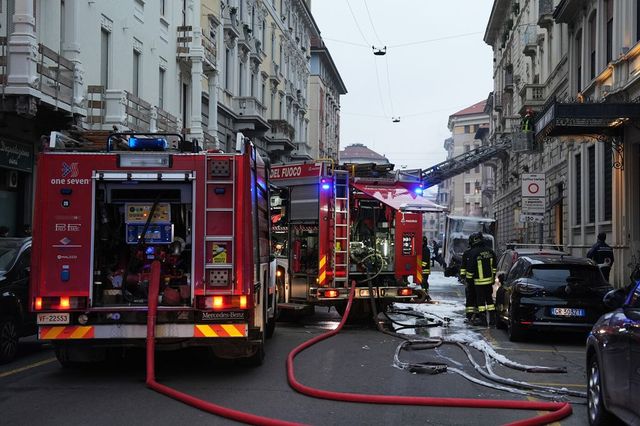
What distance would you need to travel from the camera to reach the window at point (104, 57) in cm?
2067

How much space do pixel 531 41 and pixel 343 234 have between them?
26721 millimetres

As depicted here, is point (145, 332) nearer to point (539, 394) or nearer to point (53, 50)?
point (539, 394)

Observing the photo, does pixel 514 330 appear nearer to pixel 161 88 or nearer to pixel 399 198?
pixel 399 198

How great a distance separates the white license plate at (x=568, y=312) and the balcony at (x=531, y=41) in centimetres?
2731

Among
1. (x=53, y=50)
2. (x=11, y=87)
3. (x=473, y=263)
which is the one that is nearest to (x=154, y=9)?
(x=53, y=50)

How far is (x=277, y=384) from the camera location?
7828 mm

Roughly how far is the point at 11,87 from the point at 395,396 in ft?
37.6

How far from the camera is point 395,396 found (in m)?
7.04

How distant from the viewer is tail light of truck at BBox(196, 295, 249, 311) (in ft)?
25.4

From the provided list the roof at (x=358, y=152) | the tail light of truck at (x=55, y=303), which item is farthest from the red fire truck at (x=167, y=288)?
the roof at (x=358, y=152)

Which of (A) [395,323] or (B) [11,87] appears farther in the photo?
(B) [11,87]

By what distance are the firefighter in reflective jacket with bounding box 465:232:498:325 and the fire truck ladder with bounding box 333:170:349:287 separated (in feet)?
8.36

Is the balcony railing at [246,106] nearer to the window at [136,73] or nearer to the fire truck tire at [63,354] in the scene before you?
the window at [136,73]

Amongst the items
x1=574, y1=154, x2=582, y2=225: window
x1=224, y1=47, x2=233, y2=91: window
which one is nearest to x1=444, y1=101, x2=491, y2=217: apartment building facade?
x1=224, y1=47, x2=233, y2=91: window
